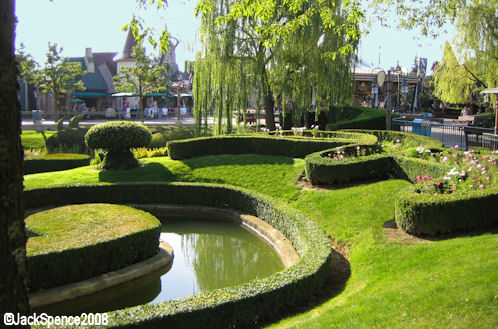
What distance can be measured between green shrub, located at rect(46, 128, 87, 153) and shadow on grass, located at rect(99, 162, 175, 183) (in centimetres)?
963

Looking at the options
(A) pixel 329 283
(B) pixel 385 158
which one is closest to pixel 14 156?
(A) pixel 329 283

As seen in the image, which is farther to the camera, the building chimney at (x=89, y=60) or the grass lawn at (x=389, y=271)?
the building chimney at (x=89, y=60)

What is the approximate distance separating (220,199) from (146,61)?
26.2 metres

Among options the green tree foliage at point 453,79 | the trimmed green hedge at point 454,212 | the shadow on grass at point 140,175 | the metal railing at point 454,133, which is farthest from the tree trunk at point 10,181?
the green tree foliage at point 453,79

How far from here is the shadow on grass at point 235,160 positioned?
1558cm

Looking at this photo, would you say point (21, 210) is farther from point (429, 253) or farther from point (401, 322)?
point (429, 253)

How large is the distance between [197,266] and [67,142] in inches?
700

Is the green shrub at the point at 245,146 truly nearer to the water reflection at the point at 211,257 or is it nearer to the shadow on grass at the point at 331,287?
the water reflection at the point at 211,257

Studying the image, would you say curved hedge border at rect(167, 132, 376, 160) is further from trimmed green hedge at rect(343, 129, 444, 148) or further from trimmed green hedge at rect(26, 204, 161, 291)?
trimmed green hedge at rect(26, 204, 161, 291)

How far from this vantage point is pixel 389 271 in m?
6.93

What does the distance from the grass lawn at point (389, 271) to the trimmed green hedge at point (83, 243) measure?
3.75 metres

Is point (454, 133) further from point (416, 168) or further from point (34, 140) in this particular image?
point (34, 140)

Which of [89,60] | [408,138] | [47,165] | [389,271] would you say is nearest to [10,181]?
[389,271]

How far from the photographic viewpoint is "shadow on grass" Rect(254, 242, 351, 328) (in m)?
6.08
